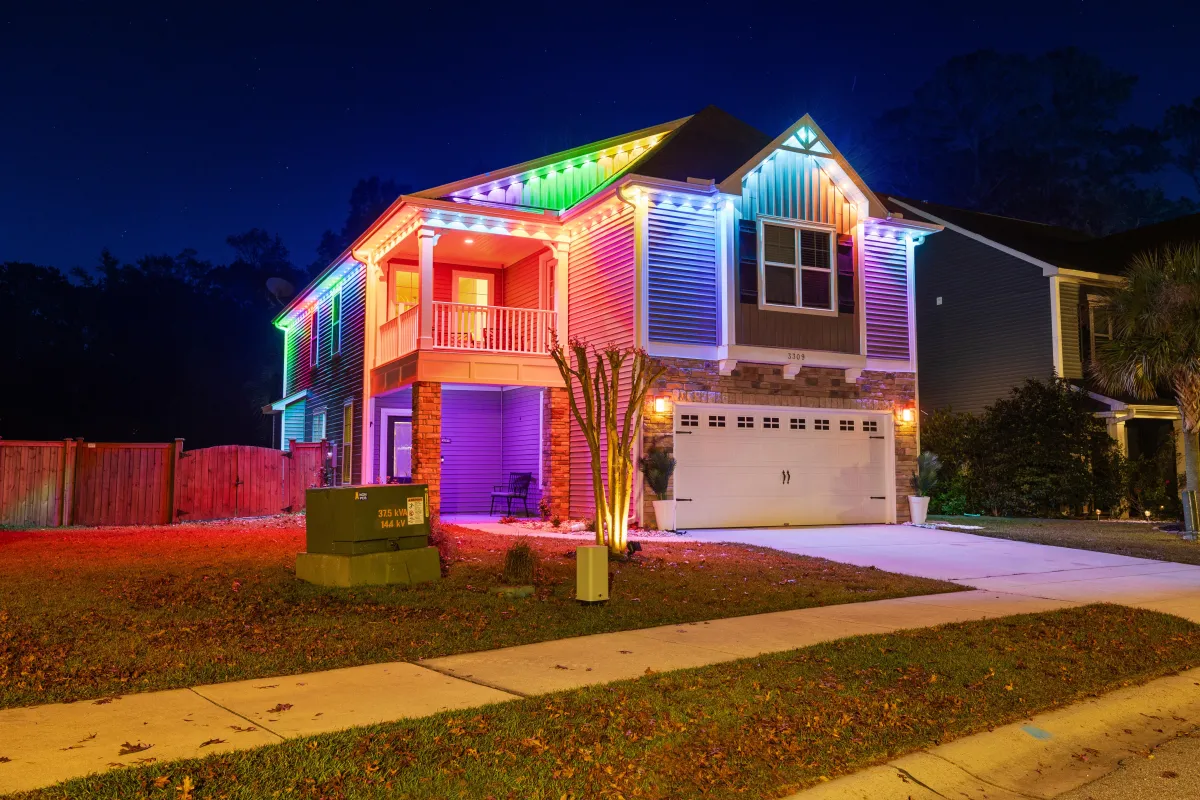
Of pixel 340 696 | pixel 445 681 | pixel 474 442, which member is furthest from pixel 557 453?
pixel 340 696

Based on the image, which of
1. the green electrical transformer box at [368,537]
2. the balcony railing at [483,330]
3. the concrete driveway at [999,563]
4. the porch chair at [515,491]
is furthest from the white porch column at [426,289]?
the green electrical transformer box at [368,537]

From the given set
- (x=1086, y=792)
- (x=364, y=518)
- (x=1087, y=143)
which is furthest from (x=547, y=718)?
(x=1087, y=143)

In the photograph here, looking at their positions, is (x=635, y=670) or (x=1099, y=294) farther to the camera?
(x=1099, y=294)

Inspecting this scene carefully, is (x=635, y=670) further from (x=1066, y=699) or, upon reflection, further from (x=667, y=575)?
(x=667, y=575)

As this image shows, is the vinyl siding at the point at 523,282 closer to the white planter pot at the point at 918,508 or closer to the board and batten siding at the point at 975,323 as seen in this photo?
the white planter pot at the point at 918,508

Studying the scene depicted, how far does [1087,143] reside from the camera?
4600cm

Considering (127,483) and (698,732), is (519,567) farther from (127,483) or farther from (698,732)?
(127,483)

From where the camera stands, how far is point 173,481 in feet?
57.5

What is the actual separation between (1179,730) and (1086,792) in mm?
1477

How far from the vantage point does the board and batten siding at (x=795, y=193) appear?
55.4ft

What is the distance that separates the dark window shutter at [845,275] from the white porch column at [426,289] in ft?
24.8

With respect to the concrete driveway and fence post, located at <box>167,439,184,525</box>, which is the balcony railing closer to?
fence post, located at <box>167,439,184,525</box>

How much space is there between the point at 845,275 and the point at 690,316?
337 cm

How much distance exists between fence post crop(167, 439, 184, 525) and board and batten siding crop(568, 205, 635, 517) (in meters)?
7.42
